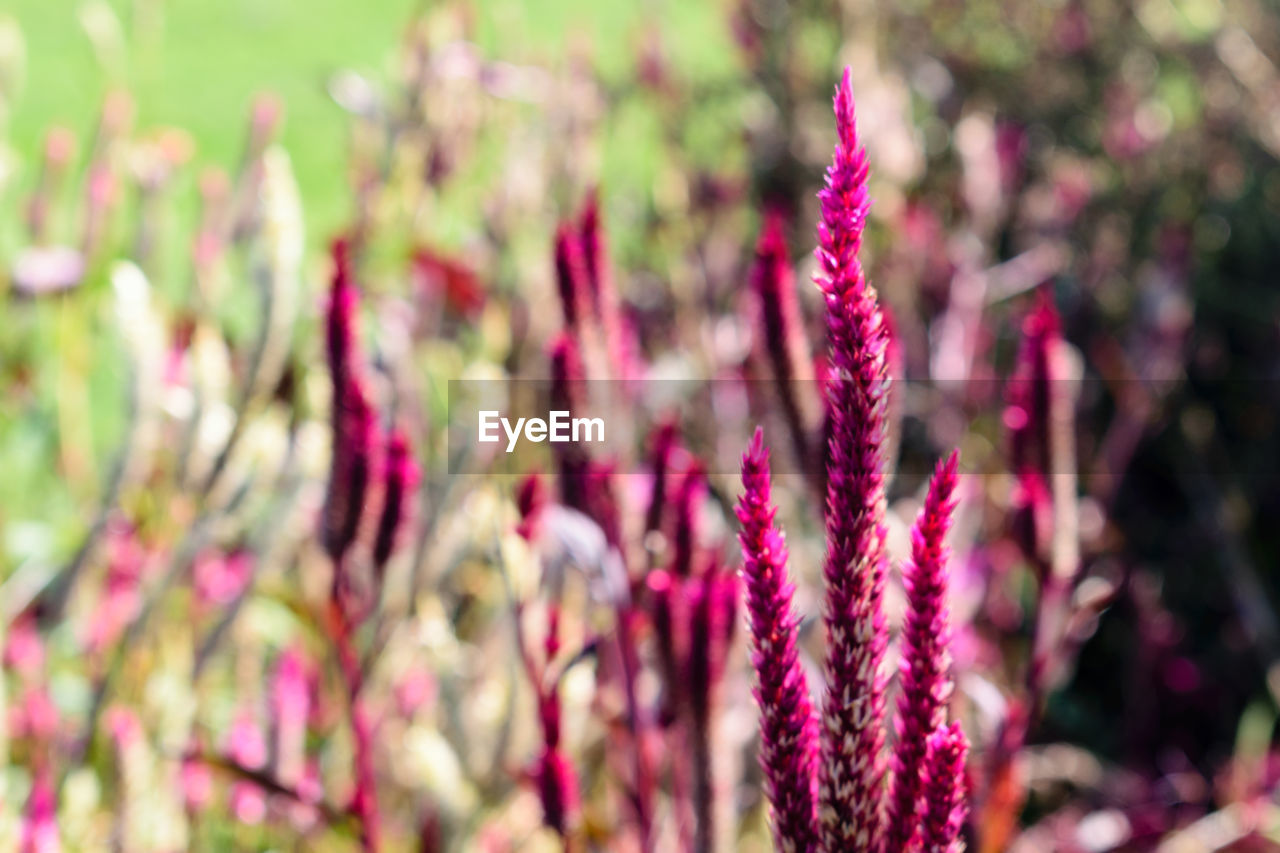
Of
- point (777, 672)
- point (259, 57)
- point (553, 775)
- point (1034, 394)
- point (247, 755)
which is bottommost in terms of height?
point (247, 755)

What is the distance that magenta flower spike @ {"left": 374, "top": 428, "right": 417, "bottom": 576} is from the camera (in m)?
0.90

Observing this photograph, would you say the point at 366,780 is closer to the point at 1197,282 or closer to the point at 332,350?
the point at 332,350

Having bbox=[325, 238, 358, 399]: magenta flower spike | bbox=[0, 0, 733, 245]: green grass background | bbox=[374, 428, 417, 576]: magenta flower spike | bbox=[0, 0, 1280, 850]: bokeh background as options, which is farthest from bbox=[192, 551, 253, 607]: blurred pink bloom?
bbox=[0, 0, 733, 245]: green grass background

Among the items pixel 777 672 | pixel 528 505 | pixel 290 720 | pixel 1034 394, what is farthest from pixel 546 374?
pixel 777 672

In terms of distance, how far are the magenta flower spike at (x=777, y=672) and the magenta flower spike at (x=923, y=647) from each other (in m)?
0.03

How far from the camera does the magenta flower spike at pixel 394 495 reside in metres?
0.90

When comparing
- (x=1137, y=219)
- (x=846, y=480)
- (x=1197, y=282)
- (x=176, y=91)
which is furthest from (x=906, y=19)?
(x=176, y=91)

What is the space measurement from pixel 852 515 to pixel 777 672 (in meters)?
0.06

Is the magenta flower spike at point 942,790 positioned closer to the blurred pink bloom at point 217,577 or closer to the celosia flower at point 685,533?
the celosia flower at point 685,533

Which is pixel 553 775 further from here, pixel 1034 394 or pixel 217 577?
pixel 217 577

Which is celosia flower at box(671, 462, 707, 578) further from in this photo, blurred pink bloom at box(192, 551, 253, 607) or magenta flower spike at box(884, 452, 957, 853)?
blurred pink bloom at box(192, 551, 253, 607)

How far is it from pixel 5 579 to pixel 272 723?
0.55 metres

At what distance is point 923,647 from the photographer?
0.47m

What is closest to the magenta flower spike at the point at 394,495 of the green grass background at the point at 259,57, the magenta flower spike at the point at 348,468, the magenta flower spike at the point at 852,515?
the magenta flower spike at the point at 348,468
